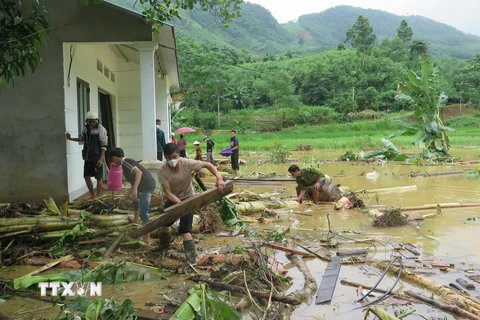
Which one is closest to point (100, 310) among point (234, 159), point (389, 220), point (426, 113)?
point (389, 220)

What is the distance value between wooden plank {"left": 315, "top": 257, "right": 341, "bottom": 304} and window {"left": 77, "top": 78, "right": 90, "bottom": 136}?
21.9 ft

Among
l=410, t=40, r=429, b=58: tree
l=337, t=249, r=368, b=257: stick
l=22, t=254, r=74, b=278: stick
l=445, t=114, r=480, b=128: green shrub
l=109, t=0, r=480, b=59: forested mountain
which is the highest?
l=109, t=0, r=480, b=59: forested mountain

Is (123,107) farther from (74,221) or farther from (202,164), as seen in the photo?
(202,164)

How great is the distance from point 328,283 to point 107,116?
32.6 ft

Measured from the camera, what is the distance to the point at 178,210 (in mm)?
5258

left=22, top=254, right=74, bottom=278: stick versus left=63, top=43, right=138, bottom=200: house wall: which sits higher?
left=63, top=43, right=138, bottom=200: house wall

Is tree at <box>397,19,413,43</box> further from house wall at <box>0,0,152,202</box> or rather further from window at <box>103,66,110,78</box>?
house wall at <box>0,0,152,202</box>

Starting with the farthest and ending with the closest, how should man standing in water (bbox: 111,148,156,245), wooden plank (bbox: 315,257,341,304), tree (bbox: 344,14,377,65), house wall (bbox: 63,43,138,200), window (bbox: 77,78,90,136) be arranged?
tree (bbox: 344,14,377,65) < window (bbox: 77,78,90,136) < house wall (bbox: 63,43,138,200) < man standing in water (bbox: 111,148,156,245) < wooden plank (bbox: 315,257,341,304)

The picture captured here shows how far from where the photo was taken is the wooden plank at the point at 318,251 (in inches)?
239

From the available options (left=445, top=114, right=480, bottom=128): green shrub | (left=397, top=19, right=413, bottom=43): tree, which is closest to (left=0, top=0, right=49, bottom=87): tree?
(left=445, top=114, right=480, bottom=128): green shrub

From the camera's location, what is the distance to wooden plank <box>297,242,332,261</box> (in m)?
6.08

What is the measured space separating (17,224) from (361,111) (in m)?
54.7

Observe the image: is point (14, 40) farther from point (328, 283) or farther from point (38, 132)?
point (38, 132)

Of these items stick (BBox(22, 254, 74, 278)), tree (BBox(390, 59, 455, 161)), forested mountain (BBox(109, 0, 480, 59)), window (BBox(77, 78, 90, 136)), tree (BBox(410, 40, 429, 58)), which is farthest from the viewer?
forested mountain (BBox(109, 0, 480, 59))
